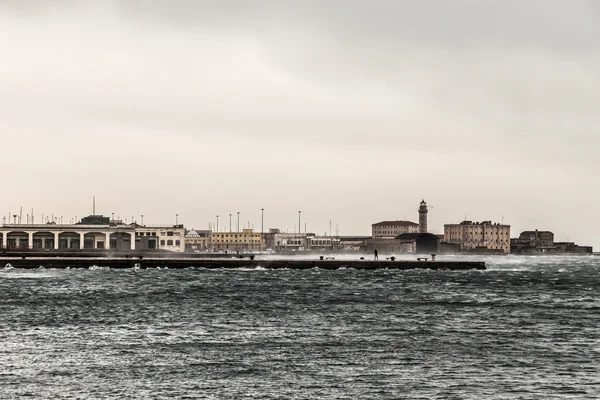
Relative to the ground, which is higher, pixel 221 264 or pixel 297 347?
pixel 221 264

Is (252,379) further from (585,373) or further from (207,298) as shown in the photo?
(207,298)

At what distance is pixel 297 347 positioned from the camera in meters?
39.2

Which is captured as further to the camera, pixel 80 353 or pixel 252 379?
pixel 80 353

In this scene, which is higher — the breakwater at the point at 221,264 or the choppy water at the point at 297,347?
the breakwater at the point at 221,264

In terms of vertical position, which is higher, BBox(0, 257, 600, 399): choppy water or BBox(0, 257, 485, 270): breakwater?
BBox(0, 257, 485, 270): breakwater

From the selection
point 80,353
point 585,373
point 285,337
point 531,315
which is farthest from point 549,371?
point 531,315

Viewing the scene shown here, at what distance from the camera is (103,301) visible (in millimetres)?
65312

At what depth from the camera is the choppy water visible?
96.7ft

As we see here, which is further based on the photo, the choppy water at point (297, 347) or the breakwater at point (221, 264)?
the breakwater at point (221, 264)

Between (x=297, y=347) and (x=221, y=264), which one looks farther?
(x=221, y=264)

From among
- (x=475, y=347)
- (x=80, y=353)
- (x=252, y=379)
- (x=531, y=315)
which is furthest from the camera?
(x=531, y=315)

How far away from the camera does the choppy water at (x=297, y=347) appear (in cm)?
2947

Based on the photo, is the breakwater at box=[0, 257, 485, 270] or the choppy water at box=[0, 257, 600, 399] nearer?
the choppy water at box=[0, 257, 600, 399]

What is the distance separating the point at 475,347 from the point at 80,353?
1657cm
